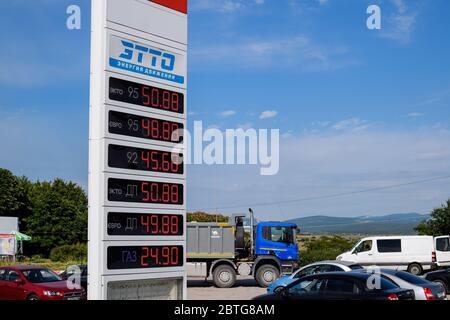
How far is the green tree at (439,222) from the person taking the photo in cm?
4371

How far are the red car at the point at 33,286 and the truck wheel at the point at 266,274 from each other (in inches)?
424

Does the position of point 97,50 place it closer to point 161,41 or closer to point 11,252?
point 161,41

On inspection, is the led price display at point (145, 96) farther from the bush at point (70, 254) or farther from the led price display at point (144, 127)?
the bush at point (70, 254)

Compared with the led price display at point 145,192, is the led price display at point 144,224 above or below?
below

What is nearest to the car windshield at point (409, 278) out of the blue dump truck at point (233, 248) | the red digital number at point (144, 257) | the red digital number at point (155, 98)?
the red digital number at point (144, 257)

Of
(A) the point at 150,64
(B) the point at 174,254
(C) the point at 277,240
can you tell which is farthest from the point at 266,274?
(A) the point at 150,64

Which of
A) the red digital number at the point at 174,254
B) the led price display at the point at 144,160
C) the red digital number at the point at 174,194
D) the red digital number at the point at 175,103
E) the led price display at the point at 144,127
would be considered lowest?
the red digital number at the point at 174,254

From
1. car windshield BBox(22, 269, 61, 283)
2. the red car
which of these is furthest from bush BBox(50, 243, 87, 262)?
the red car

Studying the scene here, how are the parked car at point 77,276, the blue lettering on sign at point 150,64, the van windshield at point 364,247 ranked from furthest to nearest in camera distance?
the van windshield at point 364,247, the parked car at point 77,276, the blue lettering on sign at point 150,64

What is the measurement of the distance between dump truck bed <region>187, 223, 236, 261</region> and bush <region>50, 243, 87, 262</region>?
82.0 ft

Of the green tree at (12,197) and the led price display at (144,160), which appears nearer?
the led price display at (144,160)

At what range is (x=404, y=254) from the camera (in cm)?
3234

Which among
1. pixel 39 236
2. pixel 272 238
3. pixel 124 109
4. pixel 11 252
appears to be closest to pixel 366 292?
pixel 124 109

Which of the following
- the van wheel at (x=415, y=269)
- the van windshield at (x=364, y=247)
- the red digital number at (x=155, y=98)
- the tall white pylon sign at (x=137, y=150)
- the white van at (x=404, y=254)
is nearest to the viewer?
the tall white pylon sign at (x=137, y=150)
